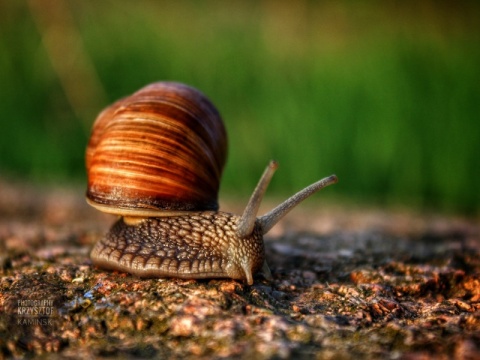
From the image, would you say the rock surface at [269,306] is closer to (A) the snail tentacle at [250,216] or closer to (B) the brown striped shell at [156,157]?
(A) the snail tentacle at [250,216]

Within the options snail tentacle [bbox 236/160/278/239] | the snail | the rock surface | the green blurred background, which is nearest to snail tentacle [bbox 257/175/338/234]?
the snail

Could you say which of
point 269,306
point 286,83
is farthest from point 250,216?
point 286,83

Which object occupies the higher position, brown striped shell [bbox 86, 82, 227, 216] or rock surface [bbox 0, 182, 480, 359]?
brown striped shell [bbox 86, 82, 227, 216]

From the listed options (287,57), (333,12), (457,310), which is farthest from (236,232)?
(333,12)

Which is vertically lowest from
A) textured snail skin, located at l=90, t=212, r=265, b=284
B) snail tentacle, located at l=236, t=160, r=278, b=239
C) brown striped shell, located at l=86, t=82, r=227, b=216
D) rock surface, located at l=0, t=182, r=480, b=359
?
rock surface, located at l=0, t=182, r=480, b=359

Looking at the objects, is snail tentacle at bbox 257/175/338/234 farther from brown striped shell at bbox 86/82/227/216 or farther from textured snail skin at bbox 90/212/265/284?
brown striped shell at bbox 86/82/227/216

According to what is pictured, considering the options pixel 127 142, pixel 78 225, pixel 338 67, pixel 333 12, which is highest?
pixel 333 12

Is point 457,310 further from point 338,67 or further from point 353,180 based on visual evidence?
point 338,67
